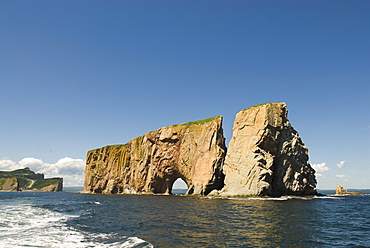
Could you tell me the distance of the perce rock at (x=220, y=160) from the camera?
60.3 m

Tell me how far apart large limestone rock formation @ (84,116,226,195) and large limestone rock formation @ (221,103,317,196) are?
23.5 ft

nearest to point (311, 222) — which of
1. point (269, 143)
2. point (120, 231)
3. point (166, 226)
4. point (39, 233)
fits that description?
point (166, 226)

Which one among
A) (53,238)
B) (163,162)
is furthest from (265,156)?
(53,238)

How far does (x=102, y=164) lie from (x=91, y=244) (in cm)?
8918

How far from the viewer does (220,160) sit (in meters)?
70.6

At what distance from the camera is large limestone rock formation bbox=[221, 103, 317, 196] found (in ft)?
193

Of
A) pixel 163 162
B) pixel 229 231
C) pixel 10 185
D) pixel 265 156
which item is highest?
pixel 265 156

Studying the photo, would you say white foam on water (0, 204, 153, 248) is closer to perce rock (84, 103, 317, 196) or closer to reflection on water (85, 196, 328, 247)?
reflection on water (85, 196, 328, 247)

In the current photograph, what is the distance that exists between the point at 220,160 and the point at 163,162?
2160cm

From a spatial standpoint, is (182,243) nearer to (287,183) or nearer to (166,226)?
(166,226)

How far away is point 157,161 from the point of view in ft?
280

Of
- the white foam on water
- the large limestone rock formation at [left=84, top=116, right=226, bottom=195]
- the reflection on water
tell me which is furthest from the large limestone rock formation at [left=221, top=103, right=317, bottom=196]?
the white foam on water

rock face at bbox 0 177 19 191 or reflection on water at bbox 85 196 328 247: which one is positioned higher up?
reflection on water at bbox 85 196 328 247

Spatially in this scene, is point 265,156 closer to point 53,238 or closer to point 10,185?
point 53,238
